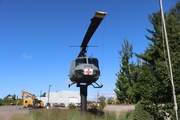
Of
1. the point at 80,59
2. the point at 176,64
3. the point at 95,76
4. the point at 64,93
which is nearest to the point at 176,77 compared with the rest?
the point at 176,64

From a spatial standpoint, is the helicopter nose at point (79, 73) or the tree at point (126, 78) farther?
the tree at point (126, 78)

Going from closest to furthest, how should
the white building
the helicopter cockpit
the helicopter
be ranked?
the helicopter → the helicopter cockpit → the white building

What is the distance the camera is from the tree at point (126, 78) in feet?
87.8

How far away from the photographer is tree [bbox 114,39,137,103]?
87.8ft

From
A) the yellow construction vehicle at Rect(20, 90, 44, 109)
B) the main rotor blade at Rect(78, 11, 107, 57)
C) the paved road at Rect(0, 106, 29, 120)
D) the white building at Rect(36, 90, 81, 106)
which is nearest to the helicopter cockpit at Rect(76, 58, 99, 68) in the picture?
the main rotor blade at Rect(78, 11, 107, 57)

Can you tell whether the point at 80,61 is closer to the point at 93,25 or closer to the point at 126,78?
the point at 93,25

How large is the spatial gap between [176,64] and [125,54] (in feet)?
61.3

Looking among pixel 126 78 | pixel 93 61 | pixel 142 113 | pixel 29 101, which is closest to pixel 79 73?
pixel 93 61

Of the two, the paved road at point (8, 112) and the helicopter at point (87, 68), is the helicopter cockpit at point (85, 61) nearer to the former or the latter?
the helicopter at point (87, 68)

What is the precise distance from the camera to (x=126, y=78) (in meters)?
27.7

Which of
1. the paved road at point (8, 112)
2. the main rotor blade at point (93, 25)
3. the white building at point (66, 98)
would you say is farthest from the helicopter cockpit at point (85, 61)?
the white building at point (66, 98)

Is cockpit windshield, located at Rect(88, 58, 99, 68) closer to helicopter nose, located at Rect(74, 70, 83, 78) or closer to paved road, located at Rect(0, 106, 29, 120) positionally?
helicopter nose, located at Rect(74, 70, 83, 78)

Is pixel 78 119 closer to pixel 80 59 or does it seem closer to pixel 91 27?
pixel 80 59

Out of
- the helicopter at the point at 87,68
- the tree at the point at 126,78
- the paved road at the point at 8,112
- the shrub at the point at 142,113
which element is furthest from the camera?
the tree at the point at 126,78
